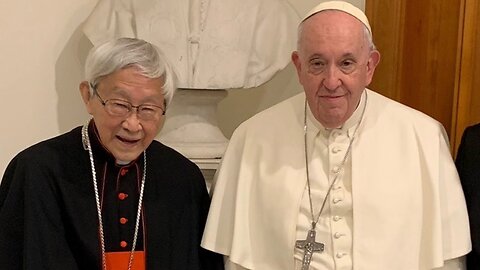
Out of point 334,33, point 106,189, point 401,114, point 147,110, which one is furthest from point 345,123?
point 106,189

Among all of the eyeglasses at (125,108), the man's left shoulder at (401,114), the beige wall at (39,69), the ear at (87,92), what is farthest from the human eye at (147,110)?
the beige wall at (39,69)

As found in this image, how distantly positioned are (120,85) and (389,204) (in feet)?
2.53

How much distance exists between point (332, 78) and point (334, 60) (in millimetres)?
47

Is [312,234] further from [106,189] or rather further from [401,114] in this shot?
[106,189]

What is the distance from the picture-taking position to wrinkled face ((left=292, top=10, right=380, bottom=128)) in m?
1.92

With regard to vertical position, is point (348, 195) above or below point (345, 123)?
below

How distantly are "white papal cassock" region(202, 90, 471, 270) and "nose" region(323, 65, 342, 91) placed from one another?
7.9 inches

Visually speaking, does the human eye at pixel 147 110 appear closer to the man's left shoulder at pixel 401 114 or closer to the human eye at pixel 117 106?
the human eye at pixel 117 106

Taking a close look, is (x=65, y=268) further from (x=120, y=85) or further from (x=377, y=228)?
(x=377, y=228)

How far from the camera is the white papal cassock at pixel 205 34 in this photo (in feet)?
7.98

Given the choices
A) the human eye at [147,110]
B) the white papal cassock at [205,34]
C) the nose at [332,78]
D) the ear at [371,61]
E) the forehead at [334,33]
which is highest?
the white papal cassock at [205,34]

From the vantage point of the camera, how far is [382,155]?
2064mm

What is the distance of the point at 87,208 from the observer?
1.97m

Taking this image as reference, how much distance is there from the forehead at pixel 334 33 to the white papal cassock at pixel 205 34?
527 millimetres
